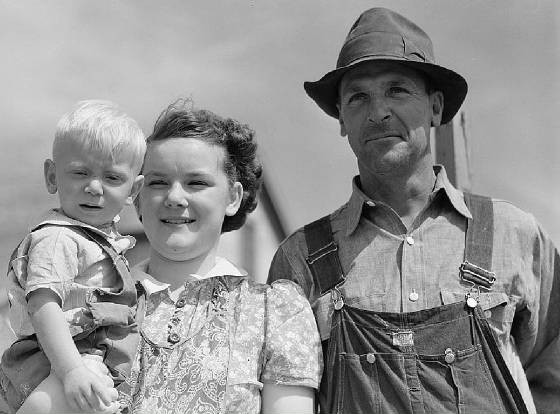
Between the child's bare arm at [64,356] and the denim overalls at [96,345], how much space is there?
11 centimetres

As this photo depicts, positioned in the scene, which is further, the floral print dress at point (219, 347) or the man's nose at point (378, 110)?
the man's nose at point (378, 110)

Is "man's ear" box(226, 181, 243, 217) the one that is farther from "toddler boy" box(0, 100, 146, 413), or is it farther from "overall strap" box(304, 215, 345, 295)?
"toddler boy" box(0, 100, 146, 413)

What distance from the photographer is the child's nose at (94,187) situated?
8.31ft

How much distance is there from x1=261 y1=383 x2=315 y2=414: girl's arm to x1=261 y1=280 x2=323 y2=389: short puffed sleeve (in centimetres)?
2

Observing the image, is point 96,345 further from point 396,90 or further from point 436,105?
point 436,105

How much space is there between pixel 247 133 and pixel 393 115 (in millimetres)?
594

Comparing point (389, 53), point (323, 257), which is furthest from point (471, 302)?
point (389, 53)

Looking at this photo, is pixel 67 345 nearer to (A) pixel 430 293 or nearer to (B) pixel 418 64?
(A) pixel 430 293

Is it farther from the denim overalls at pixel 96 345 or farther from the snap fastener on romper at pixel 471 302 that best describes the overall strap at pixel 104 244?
the snap fastener on romper at pixel 471 302

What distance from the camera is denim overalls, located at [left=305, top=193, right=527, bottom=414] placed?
2652mm

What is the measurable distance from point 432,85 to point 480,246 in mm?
798

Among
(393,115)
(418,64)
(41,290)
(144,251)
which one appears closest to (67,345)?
(41,290)

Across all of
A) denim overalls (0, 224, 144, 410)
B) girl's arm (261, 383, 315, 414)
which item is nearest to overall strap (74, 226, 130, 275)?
denim overalls (0, 224, 144, 410)

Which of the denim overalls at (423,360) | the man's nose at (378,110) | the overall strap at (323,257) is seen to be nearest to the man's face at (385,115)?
the man's nose at (378,110)
